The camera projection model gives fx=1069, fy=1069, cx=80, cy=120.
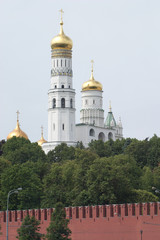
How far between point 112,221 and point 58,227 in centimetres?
577

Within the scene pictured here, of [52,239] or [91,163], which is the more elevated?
[91,163]

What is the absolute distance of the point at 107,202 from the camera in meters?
93.4

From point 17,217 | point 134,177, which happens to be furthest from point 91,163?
point 17,217

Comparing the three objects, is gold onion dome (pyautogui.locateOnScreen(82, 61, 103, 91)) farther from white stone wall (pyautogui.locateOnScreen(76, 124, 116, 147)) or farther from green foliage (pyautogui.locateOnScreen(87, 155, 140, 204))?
green foliage (pyautogui.locateOnScreen(87, 155, 140, 204))

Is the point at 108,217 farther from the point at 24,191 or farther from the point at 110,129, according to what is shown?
the point at 110,129

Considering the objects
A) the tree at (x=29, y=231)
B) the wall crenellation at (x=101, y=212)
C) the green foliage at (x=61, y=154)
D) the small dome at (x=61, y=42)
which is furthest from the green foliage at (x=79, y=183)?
the small dome at (x=61, y=42)

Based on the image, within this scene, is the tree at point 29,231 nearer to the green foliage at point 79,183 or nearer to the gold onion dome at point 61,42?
the green foliage at point 79,183

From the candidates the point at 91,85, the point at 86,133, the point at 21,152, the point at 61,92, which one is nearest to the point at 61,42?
the point at 61,92

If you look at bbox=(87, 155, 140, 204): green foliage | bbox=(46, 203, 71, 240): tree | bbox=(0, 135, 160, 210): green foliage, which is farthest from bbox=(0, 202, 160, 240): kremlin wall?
bbox=(0, 135, 160, 210): green foliage

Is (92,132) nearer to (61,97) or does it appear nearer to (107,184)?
(61,97)

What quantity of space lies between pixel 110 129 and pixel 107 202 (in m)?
91.7

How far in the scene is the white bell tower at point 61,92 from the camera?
164 meters

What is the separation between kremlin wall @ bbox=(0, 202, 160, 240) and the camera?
78.9 metres

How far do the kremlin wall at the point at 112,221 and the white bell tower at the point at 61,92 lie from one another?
78.1 m
